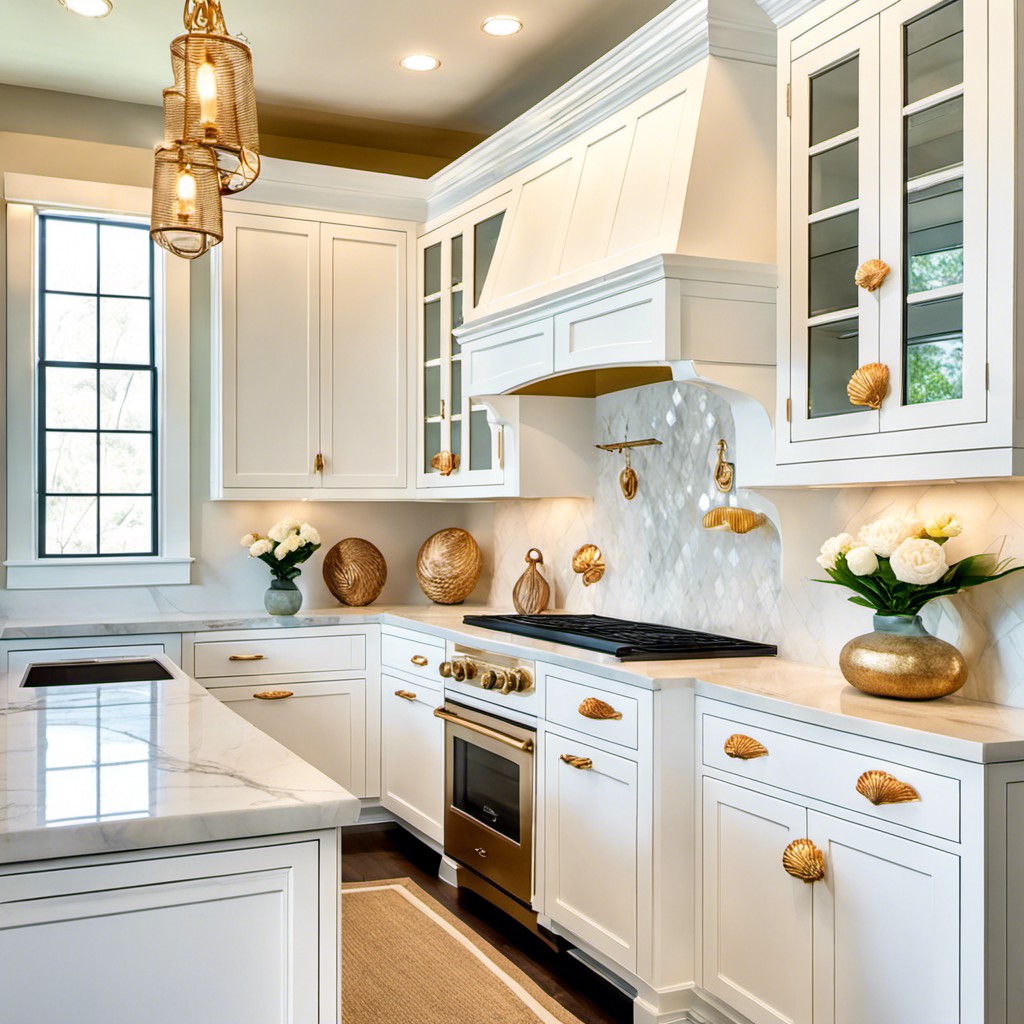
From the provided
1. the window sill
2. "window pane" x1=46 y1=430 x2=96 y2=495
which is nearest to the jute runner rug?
the window sill

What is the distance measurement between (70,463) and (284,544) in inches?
37.5

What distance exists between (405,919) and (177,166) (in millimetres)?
2380

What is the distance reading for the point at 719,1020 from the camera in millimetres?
2572

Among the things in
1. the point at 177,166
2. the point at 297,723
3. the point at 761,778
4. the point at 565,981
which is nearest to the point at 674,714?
the point at 761,778

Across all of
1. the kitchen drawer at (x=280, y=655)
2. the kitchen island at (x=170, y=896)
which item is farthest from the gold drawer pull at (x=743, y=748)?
the kitchen drawer at (x=280, y=655)

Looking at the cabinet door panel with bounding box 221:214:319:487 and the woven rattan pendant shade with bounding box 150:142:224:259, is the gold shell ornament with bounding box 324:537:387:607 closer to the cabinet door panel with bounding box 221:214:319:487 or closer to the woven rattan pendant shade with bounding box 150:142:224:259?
the cabinet door panel with bounding box 221:214:319:487

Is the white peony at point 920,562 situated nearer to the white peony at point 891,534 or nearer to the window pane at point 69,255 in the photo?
the white peony at point 891,534

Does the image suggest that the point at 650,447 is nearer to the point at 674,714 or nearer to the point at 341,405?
the point at 674,714

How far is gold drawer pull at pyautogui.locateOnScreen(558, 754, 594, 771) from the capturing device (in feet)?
9.43

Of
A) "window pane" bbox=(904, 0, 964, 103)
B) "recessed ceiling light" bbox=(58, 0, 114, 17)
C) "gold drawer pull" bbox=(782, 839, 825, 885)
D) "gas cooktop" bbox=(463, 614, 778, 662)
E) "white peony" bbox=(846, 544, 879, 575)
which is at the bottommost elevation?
"gold drawer pull" bbox=(782, 839, 825, 885)

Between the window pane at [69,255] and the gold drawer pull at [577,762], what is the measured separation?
2.88 meters

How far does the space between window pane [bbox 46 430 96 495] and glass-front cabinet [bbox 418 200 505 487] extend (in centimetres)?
135

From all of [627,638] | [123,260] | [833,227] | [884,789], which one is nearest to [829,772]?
[884,789]

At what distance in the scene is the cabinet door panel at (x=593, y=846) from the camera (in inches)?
107
